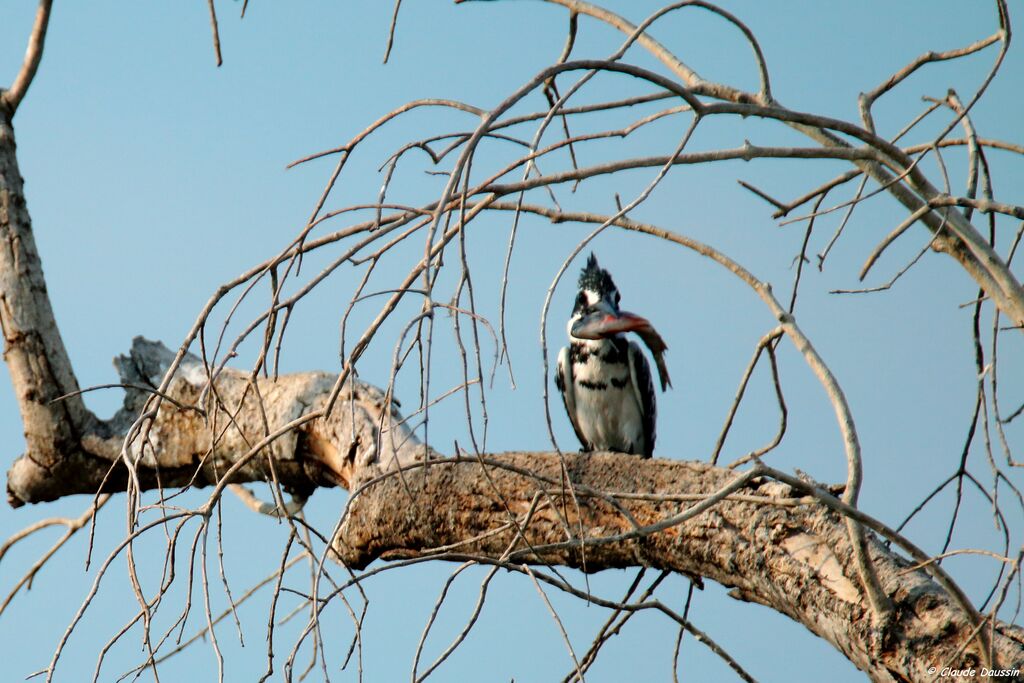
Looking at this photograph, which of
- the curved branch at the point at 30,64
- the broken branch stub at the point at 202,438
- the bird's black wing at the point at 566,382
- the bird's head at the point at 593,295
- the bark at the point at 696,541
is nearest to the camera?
the bark at the point at 696,541

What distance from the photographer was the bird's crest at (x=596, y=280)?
484 centimetres

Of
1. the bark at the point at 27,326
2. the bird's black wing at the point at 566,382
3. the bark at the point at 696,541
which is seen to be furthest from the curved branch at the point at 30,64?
the bird's black wing at the point at 566,382

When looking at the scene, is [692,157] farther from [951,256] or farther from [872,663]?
[872,663]

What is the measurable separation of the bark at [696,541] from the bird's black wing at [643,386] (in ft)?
5.58

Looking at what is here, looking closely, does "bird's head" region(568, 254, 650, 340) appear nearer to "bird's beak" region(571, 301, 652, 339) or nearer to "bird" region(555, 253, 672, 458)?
"bird" region(555, 253, 672, 458)

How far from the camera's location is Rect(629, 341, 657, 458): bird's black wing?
4.82 meters

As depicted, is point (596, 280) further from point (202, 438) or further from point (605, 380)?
point (202, 438)

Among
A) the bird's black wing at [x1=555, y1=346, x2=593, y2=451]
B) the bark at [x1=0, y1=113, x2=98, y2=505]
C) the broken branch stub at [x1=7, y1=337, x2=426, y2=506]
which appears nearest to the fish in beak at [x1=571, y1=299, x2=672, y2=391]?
the broken branch stub at [x1=7, y1=337, x2=426, y2=506]

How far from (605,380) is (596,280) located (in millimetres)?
433

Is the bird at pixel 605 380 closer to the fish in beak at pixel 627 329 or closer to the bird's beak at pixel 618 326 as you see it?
the fish in beak at pixel 627 329

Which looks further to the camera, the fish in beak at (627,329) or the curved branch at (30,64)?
the curved branch at (30,64)

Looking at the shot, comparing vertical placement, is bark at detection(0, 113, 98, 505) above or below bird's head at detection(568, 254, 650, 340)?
below

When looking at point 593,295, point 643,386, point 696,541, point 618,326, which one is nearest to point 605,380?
point 643,386

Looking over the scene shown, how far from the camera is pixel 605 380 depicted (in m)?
4.80
